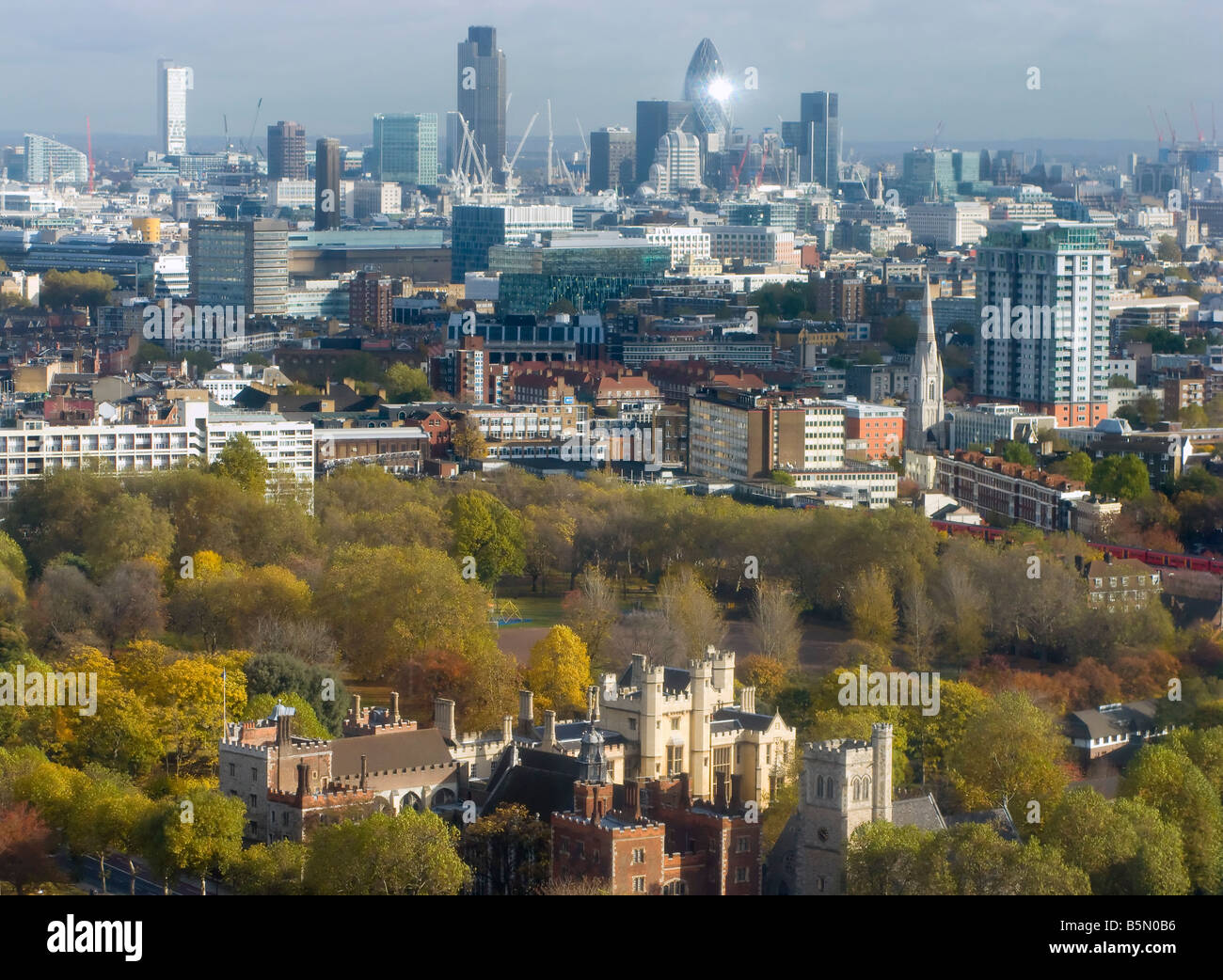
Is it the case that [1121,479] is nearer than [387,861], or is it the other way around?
[387,861]

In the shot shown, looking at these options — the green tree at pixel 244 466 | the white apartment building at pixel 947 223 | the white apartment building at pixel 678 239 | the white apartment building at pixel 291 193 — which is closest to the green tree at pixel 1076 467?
the green tree at pixel 244 466

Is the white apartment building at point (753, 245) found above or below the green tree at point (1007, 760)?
above

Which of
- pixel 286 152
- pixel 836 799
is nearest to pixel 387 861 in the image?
pixel 836 799

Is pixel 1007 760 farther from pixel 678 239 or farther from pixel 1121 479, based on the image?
pixel 678 239

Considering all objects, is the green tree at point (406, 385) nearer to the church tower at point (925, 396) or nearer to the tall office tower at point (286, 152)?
the church tower at point (925, 396)

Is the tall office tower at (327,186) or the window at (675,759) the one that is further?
the tall office tower at (327,186)

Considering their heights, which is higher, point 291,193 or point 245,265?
point 291,193
